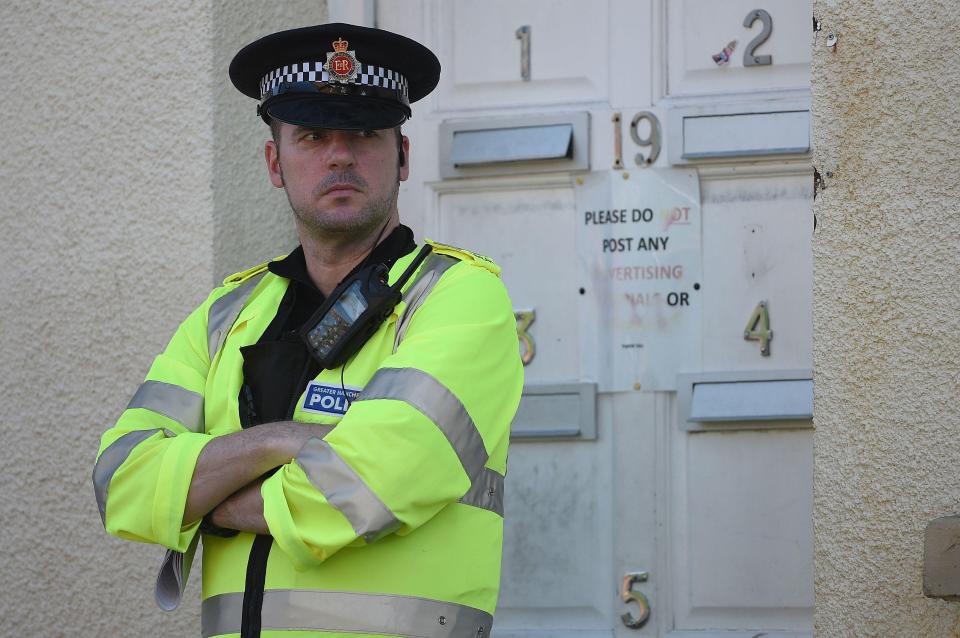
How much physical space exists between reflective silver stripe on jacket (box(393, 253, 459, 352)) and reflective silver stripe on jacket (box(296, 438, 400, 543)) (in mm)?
339

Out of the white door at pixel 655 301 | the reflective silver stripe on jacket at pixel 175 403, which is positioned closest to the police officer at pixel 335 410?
the reflective silver stripe on jacket at pixel 175 403

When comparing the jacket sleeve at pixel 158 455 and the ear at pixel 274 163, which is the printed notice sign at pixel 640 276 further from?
the jacket sleeve at pixel 158 455

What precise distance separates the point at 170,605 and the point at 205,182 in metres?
1.48

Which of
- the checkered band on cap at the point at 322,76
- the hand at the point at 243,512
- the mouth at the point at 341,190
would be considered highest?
the checkered band on cap at the point at 322,76

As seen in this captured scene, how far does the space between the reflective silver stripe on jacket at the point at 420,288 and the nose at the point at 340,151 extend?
0.27m

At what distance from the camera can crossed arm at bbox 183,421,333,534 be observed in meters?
2.81

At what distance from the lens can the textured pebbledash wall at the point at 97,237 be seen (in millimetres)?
4160

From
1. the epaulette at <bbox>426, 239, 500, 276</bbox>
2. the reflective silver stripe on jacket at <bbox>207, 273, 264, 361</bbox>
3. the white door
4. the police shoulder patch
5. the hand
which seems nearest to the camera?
the hand

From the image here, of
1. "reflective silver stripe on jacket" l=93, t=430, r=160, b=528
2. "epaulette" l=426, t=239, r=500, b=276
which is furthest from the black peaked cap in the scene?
"reflective silver stripe on jacket" l=93, t=430, r=160, b=528

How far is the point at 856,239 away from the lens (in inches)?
127

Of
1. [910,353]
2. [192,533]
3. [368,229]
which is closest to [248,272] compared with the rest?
[368,229]

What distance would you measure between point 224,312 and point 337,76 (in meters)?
0.60

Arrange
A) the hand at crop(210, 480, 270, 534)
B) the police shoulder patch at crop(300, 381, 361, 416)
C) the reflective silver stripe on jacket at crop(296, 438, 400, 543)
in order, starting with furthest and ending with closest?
the police shoulder patch at crop(300, 381, 361, 416) → the hand at crop(210, 480, 270, 534) → the reflective silver stripe on jacket at crop(296, 438, 400, 543)

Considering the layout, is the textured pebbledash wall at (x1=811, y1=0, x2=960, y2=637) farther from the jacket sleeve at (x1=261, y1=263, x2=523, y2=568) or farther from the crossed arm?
the crossed arm
